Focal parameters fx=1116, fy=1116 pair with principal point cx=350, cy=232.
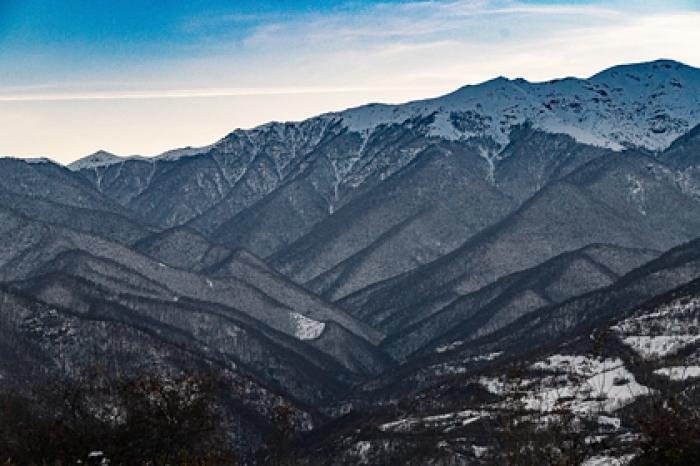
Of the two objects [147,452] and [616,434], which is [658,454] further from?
[616,434]

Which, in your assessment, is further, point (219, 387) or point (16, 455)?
point (219, 387)

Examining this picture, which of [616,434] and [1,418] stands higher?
[1,418]

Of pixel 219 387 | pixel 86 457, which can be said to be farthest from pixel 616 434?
pixel 86 457

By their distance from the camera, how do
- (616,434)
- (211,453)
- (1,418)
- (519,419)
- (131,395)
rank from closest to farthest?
(519,419)
(211,453)
(131,395)
(1,418)
(616,434)

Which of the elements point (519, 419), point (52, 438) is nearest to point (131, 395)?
point (52, 438)

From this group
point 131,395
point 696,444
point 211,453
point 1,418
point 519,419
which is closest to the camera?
point 696,444

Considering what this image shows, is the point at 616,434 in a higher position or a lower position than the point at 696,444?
lower

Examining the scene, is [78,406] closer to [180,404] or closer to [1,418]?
[180,404]

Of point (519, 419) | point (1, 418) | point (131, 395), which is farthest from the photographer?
point (1, 418)

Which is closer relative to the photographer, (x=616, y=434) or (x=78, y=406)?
(x=78, y=406)
